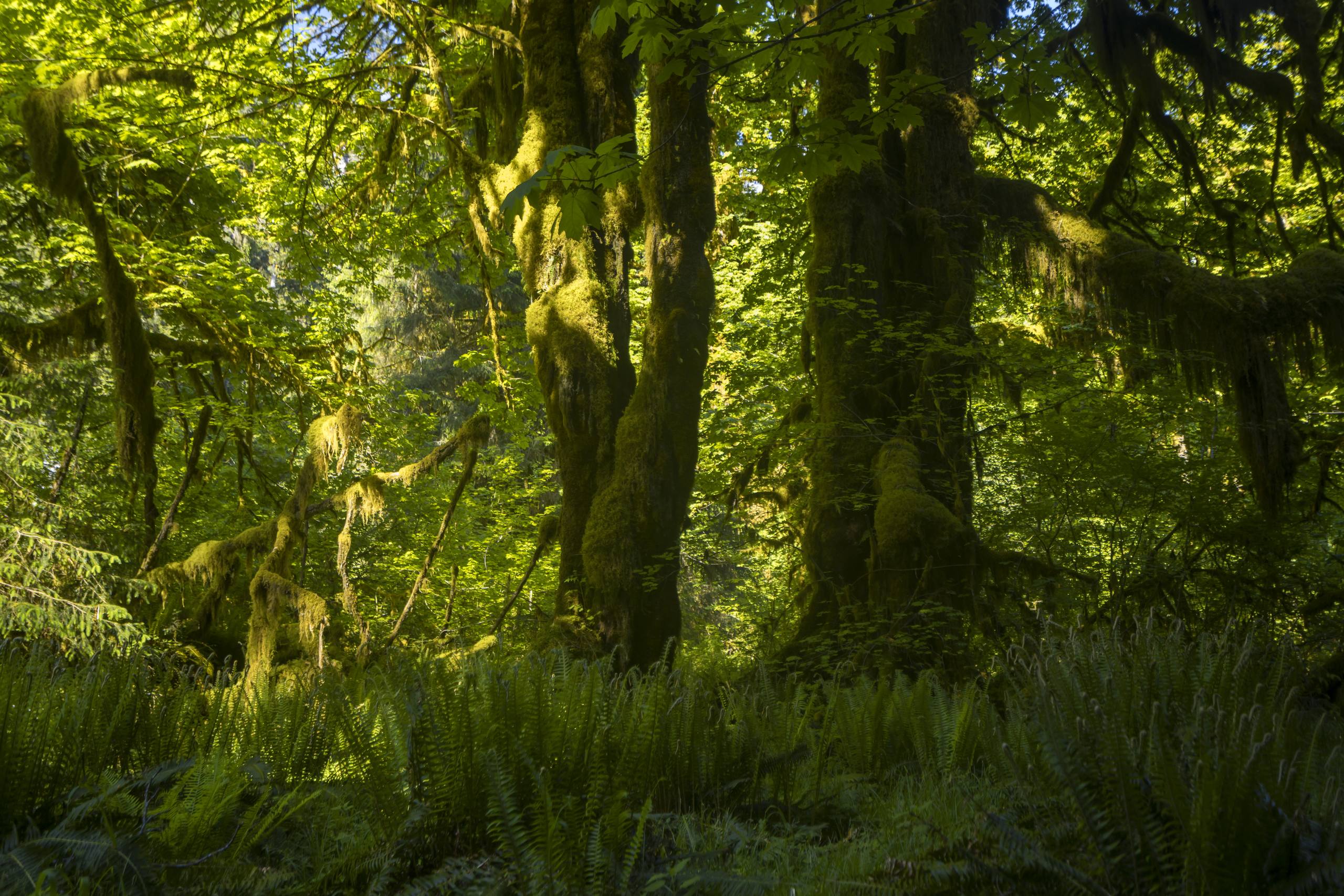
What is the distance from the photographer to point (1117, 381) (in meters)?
9.77

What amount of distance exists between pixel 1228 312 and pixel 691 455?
4416 millimetres

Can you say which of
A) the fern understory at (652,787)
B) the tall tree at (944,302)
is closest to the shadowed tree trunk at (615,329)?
the tall tree at (944,302)

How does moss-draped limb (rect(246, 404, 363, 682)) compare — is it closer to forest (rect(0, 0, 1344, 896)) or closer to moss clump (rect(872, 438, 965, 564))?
forest (rect(0, 0, 1344, 896))

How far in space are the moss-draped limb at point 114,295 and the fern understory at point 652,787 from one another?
4847 millimetres

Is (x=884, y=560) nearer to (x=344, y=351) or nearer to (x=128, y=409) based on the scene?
(x=128, y=409)

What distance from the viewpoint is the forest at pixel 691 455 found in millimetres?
2025

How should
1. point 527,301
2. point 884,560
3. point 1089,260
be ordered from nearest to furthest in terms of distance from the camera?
point 884,560, point 1089,260, point 527,301

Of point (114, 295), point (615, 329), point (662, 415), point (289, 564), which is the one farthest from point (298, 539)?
point (662, 415)

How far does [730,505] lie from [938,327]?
3.31 meters

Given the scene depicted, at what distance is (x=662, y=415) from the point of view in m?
8.05

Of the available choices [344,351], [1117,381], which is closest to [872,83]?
[1117,381]

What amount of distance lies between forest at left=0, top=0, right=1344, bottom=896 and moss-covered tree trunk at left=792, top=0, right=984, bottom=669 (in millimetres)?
52

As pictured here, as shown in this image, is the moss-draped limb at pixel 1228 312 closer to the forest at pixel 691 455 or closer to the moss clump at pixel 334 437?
the forest at pixel 691 455

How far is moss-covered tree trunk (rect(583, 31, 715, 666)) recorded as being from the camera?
772 cm
